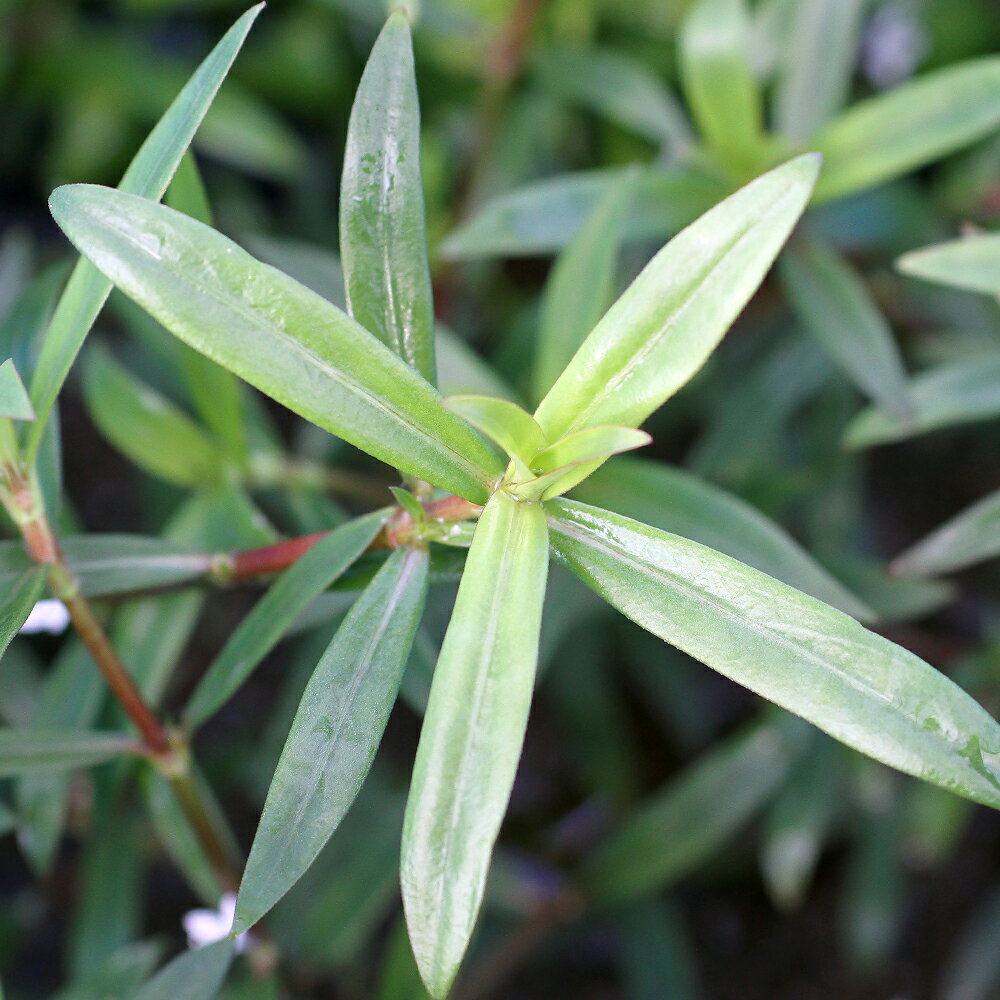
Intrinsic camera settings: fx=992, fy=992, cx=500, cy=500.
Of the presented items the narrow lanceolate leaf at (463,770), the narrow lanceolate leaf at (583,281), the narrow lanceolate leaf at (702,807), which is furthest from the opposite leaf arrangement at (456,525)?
the narrow lanceolate leaf at (702,807)

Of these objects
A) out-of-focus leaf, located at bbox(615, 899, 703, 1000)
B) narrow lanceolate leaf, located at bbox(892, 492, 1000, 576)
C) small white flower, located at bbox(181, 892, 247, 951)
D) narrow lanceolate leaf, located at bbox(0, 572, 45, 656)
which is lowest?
out-of-focus leaf, located at bbox(615, 899, 703, 1000)

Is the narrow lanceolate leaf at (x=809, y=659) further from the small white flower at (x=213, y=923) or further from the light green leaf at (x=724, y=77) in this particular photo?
the light green leaf at (x=724, y=77)

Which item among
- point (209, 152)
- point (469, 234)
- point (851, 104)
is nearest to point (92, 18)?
point (209, 152)

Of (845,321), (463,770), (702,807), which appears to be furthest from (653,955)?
(463,770)

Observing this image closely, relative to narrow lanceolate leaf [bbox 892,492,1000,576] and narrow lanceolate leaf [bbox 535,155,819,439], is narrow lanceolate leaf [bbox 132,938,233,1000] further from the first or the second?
narrow lanceolate leaf [bbox 892,492,1000,576]

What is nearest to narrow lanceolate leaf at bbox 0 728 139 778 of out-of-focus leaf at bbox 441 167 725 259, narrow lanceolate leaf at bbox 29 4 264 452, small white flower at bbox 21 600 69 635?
small white flower at bbox 21 600 69 635

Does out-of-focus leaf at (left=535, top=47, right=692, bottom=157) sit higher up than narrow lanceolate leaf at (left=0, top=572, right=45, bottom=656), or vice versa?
out-of-focus leaf at (left=535, top=47, right=692, bottom=157)

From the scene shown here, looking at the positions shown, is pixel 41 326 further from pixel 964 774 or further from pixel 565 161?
pixel 565 161
